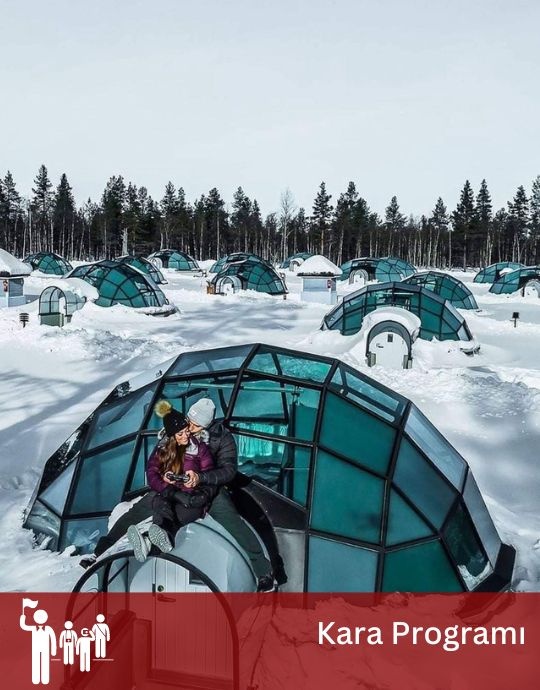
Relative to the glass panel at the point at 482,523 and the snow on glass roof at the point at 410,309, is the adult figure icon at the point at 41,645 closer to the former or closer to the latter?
the glass panel at the point at 482,523

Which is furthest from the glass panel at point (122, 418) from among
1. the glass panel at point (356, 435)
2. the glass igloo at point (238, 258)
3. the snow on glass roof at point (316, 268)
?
the glass igloo at point (238, 258)

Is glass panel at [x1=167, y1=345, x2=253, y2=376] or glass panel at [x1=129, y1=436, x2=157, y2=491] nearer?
glass panel at [x1=129, y1=436, x2=157, y2=491]

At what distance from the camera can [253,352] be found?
24.2ft

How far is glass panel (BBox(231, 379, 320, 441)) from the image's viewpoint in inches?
273

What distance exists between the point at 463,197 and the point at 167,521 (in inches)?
3430

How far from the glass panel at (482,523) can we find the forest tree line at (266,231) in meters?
68.0

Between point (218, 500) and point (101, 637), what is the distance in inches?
58.8

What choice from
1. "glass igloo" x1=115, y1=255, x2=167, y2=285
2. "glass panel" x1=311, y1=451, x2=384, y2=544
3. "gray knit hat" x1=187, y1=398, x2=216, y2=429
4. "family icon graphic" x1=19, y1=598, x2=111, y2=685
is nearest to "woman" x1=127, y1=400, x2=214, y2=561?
"gray knit hat" x1=187, y1=398, x2=216, y2=429

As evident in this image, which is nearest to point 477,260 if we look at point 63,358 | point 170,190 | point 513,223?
point 513,223

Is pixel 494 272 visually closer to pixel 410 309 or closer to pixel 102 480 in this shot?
pixel 410 309

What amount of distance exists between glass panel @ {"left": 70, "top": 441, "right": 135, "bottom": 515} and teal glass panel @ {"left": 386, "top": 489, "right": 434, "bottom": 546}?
128 inches

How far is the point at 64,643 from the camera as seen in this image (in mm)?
4395

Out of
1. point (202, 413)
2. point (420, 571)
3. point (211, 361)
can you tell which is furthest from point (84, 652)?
point (211, 361)

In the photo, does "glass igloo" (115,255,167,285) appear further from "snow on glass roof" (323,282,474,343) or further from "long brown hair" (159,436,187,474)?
"long brown hair" (159,436,187,474)
